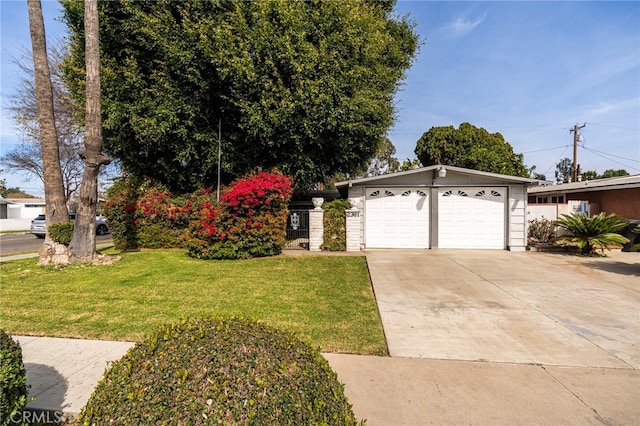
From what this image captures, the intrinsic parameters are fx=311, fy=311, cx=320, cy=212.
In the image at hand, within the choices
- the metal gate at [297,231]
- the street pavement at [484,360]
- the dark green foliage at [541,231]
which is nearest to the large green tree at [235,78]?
the metal gate at [297,231]

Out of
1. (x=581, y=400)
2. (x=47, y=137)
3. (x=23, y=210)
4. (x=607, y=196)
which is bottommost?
(x=581, y=400)

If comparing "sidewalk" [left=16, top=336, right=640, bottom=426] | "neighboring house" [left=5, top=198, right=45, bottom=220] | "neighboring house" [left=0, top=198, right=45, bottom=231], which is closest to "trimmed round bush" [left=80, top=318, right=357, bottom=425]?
"sidewalk" [left=16, top=336, right=640, bottom=426]

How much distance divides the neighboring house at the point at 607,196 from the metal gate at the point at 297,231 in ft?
28.1

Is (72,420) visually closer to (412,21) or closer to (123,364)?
(123,364)

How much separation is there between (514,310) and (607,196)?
1362 cm

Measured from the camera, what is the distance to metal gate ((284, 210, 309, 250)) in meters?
11.3

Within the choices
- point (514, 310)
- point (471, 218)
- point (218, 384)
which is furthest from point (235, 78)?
point (218, 384)

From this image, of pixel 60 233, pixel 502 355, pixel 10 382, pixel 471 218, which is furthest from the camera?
pixel 471 218

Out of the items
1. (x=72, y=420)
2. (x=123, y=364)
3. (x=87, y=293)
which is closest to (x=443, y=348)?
(x=123, y=364)

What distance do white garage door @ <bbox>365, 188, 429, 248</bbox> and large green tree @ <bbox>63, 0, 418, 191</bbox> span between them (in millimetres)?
2416

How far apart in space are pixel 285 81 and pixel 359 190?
4563mm

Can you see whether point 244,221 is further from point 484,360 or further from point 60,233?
point 484,360

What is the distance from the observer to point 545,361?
322 centimetres

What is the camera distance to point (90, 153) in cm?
827
